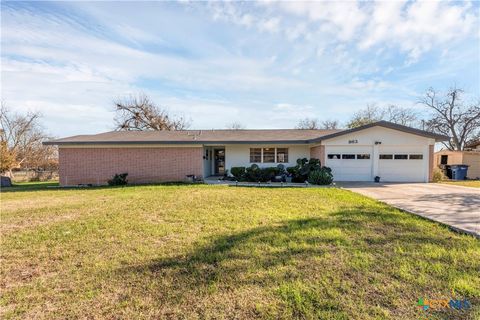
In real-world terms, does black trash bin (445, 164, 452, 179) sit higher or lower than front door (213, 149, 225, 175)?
lower

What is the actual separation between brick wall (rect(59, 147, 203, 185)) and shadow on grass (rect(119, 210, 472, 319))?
409 inches

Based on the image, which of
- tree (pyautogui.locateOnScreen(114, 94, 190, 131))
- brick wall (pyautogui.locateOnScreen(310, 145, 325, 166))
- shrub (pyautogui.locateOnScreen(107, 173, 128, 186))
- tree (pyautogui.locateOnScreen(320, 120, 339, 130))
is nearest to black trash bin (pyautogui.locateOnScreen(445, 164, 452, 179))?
brick wall (pyautogui.locateOnScreen(310, 145, 325, 166))

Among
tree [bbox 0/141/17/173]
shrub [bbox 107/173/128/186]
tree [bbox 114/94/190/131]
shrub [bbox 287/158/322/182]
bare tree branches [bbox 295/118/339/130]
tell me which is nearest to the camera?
shrub [bbox 287/158/322/182]

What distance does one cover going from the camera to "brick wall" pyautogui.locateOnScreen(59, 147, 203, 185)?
14.6 meters

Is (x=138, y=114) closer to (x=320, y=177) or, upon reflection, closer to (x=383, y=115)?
(x=320, y=177)

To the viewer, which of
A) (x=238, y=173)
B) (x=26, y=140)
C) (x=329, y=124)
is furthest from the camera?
(x=329, y=124)

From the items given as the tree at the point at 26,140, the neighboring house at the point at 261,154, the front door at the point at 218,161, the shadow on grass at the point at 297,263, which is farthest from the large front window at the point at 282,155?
the tree at the point at 26,140

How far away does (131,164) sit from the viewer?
14695 millimetres

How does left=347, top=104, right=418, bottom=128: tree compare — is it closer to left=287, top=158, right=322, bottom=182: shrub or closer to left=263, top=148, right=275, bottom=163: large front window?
left=263, top=148, right=275, bottom=163: large front window

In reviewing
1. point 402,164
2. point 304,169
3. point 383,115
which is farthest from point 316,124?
point 304,169

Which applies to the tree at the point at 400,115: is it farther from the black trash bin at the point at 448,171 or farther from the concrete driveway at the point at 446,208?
the concrete driveway at the point at 446,208

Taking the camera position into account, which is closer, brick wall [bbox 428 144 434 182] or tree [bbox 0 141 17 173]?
brick wall [bbox 428 144 434 182]

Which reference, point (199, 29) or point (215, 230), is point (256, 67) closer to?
point (199, 29)

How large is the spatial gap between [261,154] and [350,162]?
17.7ft
